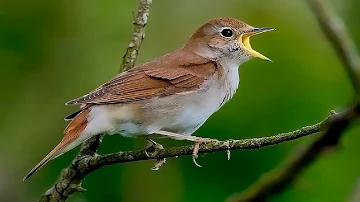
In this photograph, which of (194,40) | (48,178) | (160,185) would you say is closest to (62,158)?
(48,178)

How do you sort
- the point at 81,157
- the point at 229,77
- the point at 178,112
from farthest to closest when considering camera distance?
the point at 229,77, the point at 178,112, the point at 81,157

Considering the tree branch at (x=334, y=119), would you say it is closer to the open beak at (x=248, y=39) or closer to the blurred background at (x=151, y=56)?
the blurred background at (x=151, y=56)

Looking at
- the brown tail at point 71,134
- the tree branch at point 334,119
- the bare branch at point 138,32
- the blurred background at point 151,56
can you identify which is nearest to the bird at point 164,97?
the brown tail at point 71,134

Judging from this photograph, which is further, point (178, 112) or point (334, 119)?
point (178, 112)

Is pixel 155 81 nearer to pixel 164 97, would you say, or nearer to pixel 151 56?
pixel 164 97

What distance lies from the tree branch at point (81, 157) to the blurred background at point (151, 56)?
33.3 inches

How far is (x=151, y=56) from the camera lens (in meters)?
4.88

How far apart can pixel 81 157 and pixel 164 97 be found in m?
0.72

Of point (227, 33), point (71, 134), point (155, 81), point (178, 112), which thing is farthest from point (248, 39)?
point (71, 134)

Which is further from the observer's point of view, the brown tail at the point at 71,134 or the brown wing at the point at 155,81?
the brown wing at the point at 155,81

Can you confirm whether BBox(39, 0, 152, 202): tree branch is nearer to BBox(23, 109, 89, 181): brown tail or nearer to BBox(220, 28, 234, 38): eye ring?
BBox(23, 109, 89, 181): brown tail

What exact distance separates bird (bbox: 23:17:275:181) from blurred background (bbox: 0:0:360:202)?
1.16ft

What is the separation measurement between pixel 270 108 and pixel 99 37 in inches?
60.0

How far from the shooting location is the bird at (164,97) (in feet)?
10.3
